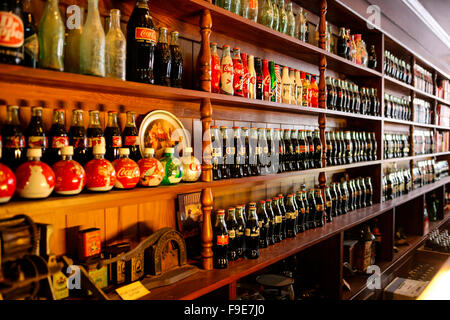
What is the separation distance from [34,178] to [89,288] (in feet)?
1.32

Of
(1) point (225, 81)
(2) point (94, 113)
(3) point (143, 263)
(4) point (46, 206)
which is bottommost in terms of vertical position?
(3) point (143, 263)

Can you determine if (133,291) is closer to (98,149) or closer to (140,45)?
(98,149)

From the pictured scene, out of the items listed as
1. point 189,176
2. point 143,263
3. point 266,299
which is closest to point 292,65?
point 189,176

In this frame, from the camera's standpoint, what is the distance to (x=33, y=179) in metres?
0.97

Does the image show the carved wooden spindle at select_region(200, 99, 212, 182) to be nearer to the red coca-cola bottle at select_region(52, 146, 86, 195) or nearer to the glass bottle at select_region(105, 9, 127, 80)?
the glass bottle at select_region(105, 9, 127, 80)

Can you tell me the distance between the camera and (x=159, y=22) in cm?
155

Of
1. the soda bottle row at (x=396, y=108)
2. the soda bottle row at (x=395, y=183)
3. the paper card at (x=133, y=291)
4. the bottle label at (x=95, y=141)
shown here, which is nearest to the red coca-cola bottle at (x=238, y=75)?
the bottle label at (x=95, y=141)

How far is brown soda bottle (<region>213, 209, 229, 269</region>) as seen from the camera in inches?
62.1

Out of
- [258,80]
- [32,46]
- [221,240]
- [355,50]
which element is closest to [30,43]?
[32,46]

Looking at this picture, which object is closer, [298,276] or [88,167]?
[88,167]

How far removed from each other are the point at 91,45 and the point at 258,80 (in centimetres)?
99

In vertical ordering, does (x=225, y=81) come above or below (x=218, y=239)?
above

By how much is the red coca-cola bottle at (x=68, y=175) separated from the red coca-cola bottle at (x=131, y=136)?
302 millimetres

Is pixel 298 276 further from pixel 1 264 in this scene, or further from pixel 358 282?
pixel 1 264
